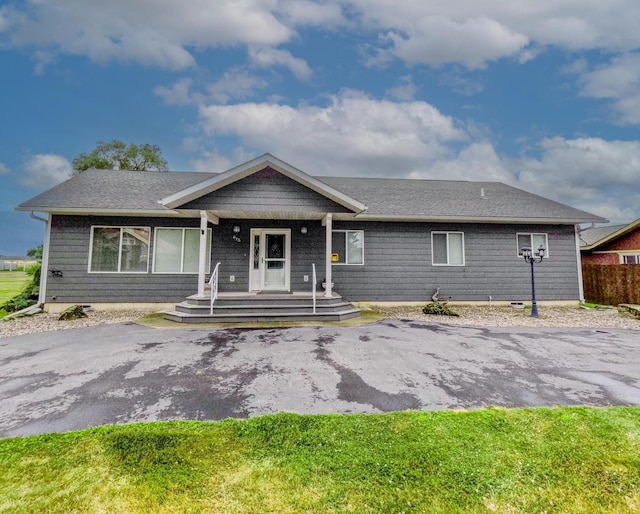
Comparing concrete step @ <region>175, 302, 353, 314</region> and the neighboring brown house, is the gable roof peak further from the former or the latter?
the neighboring brown house

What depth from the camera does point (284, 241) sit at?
31.0 ft

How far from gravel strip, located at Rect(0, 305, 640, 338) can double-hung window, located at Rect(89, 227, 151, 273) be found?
1.35m

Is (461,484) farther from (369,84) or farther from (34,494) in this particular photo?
(369,84)

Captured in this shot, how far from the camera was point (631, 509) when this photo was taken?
1.73m

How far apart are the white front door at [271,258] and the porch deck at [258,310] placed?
147 cm

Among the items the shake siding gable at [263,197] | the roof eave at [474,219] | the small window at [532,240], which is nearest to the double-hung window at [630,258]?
the roof eave at [474,219]

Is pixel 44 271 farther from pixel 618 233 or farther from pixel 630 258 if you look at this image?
pixel 630 258

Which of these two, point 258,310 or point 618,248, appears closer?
point 258,310

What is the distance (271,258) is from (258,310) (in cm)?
236

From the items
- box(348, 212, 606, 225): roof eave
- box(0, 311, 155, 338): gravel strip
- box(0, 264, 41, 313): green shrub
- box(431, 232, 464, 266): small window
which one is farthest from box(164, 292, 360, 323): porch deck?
box(0, 264, 41, 313): green shrub

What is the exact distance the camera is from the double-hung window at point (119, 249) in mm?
8977

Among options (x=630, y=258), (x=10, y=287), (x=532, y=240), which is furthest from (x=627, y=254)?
(x=10, y=287)

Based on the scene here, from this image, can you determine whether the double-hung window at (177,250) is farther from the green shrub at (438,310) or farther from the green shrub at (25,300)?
the green shrub at (438,310)

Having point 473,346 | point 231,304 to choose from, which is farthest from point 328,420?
point 231,304
